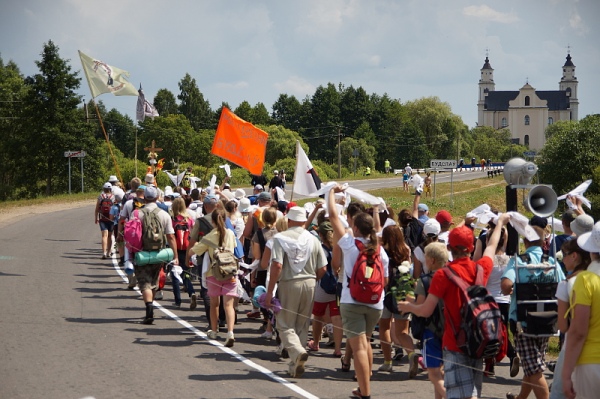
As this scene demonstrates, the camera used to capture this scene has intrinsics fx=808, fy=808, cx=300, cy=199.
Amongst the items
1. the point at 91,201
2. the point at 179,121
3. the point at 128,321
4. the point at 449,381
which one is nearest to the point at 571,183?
the point at 91,201

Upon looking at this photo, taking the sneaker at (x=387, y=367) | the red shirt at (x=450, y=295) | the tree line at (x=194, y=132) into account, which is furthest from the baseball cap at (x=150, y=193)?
the tree line at (x=194, y=132)

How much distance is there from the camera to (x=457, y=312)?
6.19m

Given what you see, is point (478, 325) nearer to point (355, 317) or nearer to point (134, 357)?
point (355, 317)

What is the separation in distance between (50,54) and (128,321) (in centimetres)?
4769

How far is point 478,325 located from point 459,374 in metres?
0.48

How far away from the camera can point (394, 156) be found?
115 metres

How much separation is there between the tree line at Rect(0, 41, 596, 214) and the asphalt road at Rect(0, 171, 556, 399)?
27.4 meters

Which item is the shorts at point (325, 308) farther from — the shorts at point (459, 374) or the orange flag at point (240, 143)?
the orange flag at point (240, 143)

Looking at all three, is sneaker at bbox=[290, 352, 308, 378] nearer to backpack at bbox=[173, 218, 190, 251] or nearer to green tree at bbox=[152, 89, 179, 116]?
backpack at bbox=[173, 218, 190, 251]

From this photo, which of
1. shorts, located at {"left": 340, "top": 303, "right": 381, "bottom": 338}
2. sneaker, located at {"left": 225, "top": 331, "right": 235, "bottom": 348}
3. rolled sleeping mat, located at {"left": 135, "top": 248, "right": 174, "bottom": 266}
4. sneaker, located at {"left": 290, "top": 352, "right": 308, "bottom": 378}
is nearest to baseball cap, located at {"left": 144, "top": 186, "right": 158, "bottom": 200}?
rolled sleeping mat, located at {"left": 135, "top": 248, "right": 174, "bottom": 266}

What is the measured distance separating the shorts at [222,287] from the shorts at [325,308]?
1.17 metres

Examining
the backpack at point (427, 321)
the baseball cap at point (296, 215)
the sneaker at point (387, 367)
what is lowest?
the sneaker at point (387, 367)

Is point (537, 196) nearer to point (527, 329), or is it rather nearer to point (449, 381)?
point (527, 329)

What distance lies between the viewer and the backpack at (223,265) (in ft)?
33.7
